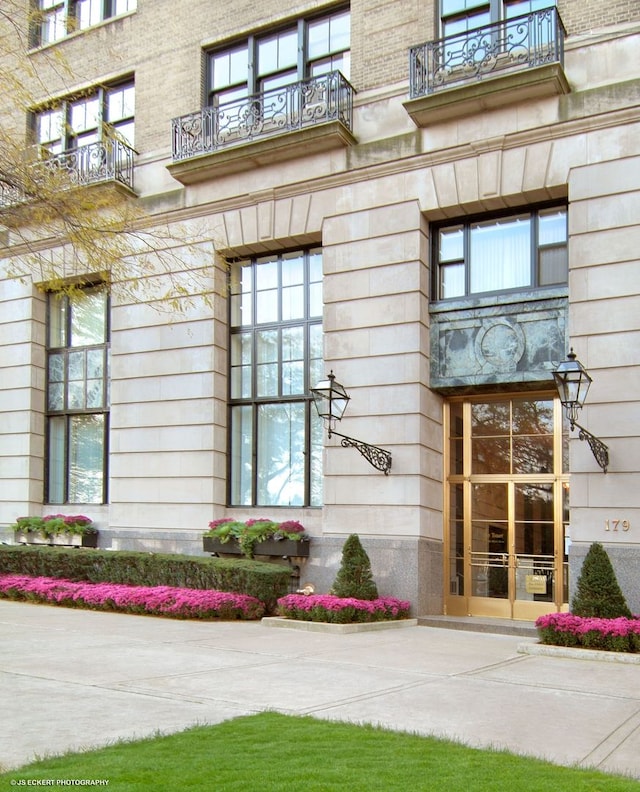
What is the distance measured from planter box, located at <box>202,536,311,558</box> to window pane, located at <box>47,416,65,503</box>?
5.63m

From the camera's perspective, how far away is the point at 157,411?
66.1 feet

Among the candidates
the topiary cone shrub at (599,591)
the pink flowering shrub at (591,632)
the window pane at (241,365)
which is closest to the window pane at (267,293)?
the window pane at (241,365)

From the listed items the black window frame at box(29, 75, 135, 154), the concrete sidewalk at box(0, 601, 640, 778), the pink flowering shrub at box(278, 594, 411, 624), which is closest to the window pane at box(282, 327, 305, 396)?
the pink flowering shrub at box(278, 594, 411, 624)

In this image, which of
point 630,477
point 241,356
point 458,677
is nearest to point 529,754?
point 458,677

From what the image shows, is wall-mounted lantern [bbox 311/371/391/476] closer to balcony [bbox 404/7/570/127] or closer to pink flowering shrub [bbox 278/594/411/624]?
pink flowering shrub [bbox 278/594/411/624]

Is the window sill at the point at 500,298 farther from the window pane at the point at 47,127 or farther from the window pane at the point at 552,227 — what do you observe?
the window pane at the point at 47,127

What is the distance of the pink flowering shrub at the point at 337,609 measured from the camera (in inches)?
591

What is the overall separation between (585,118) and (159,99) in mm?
10456

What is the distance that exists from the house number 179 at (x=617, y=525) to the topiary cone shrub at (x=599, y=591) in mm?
1223

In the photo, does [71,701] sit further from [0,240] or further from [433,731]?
[0,240]

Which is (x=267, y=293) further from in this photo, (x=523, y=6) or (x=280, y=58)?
(x=523, y=6)

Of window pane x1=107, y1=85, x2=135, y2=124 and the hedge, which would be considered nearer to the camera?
the hedge

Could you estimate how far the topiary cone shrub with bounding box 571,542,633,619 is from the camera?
13.2 metres

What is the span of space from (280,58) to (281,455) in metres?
8.92
